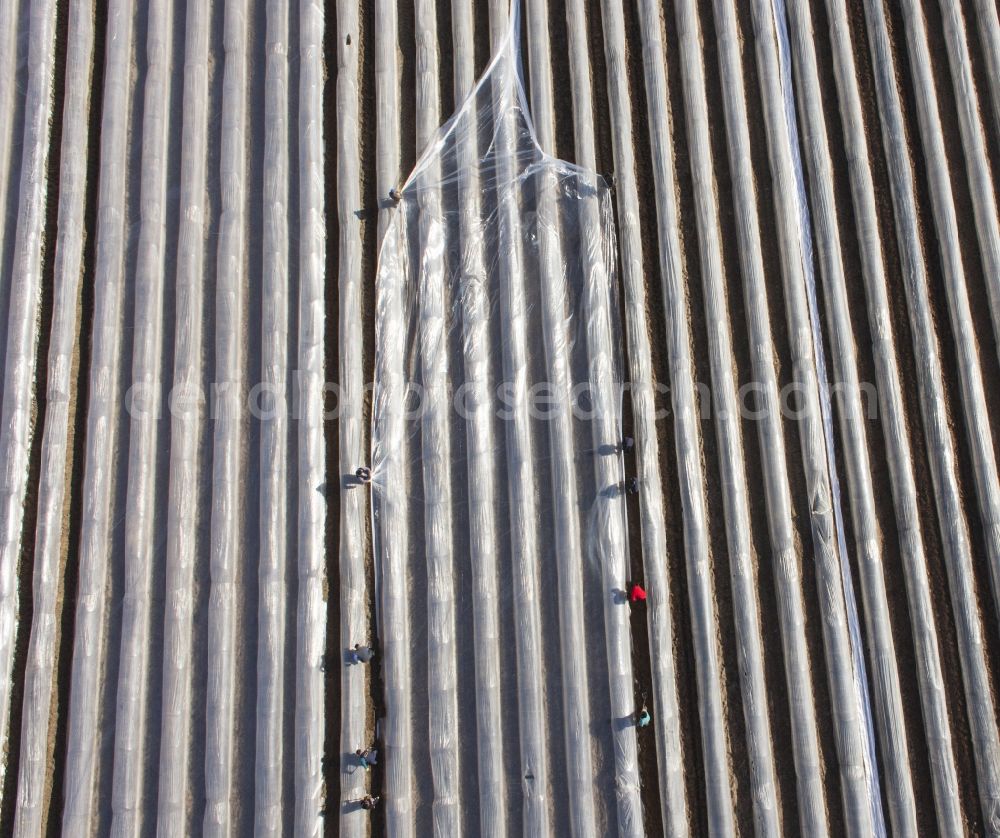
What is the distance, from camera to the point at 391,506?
5.41 m

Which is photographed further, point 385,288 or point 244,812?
point 385,288

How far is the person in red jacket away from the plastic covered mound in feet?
0.30

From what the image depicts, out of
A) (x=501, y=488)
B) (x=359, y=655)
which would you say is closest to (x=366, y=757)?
(x=359, y=655)

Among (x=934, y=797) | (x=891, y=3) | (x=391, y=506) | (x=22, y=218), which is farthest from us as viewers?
(x=891, y=3)

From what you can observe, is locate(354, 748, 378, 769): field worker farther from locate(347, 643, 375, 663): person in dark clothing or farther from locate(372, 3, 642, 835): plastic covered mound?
locate(347, 643, 375, 663): person in dark clothing

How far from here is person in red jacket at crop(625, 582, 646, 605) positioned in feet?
17.1

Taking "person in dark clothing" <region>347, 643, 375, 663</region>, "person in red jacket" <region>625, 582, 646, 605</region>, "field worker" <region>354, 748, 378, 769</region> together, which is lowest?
"field worker" <region>354, 748, 378, 769</region>

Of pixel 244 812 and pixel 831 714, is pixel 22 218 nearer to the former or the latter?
pixel 244 812

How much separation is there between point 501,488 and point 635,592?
4.24 feet

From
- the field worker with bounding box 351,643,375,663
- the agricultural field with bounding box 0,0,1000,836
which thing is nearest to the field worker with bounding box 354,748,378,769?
the agricultural field with bounding box 0,0,1000,836

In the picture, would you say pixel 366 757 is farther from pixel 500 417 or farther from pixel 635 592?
pixel 500 417

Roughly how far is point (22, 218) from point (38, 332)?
0.97 metres

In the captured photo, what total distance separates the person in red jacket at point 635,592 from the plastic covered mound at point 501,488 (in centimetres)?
9

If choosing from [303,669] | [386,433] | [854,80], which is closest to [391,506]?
[386,433]
